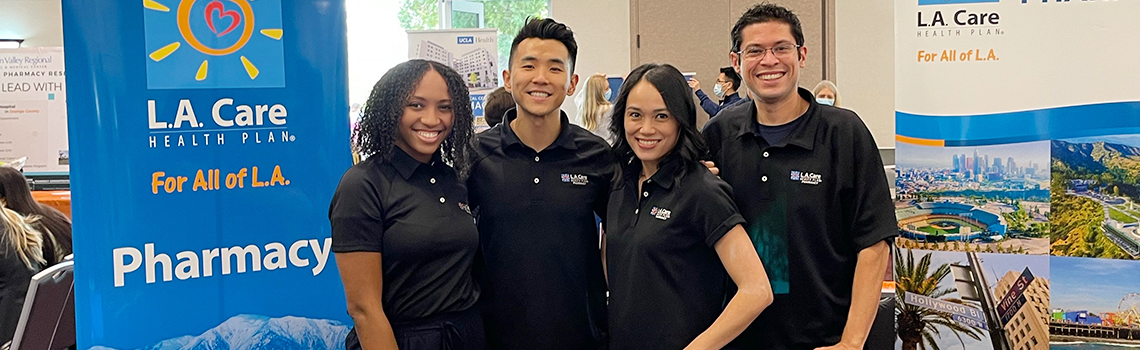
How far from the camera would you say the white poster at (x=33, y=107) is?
781cm

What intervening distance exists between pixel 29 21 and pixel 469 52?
455cm

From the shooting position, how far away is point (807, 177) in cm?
207

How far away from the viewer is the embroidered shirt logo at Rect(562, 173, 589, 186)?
85.6 inches

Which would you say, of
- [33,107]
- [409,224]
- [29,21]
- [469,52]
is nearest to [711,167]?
[409,224]

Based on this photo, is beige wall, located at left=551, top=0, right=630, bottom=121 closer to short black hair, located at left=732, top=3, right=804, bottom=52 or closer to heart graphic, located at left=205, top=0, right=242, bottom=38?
heart graphic, located at left=205, top=0, right=242, bottom=38

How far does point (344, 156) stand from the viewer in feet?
8.38

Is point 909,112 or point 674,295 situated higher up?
point 909,112

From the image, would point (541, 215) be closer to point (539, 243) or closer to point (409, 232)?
point (539, 243)

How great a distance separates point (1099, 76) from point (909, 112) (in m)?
0.55

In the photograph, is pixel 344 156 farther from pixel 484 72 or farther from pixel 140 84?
pixel 484 72

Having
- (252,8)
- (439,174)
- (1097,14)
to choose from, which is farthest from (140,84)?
(1097,14)

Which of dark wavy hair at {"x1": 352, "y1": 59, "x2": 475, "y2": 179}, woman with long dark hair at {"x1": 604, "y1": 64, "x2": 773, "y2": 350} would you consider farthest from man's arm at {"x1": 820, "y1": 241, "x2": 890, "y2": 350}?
dark wavy hair at {"x1": 352, "y1": 59, "x2": 475, "y2": 179}

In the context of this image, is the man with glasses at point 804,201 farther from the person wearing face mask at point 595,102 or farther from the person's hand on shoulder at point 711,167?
the person wearing face mask at point 595,102

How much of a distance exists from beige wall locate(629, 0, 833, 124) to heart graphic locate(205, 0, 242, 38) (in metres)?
5.73
